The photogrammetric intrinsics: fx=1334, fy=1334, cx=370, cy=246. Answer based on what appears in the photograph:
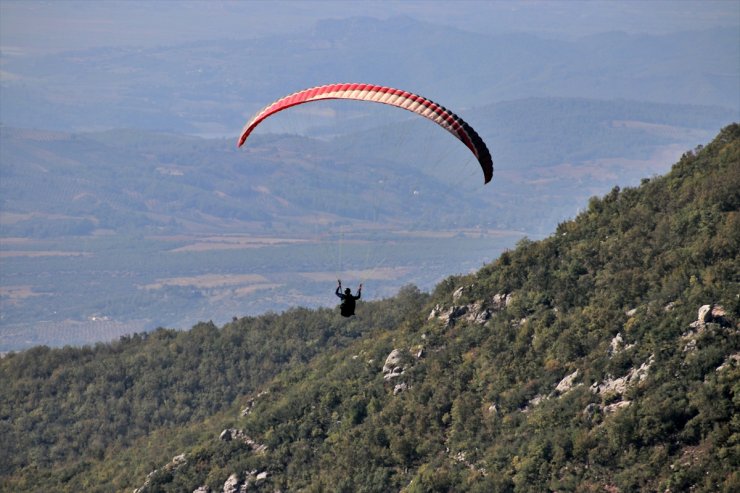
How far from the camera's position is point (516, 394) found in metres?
57.8

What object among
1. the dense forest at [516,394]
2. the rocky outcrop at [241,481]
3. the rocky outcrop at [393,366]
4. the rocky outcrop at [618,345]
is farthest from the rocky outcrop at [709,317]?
the rocky outcrop at [241,481]

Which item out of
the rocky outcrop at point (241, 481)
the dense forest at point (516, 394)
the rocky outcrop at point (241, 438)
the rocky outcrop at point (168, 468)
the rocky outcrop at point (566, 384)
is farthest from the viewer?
the rocky outcrop at point (241, 438)

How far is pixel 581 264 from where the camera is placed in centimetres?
6531

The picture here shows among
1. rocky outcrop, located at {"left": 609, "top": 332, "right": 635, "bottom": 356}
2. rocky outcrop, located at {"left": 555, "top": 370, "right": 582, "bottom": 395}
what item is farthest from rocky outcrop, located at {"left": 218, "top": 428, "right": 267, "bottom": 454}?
rocky outcrop, located at {"left": 609, "top": 332, "right": 635, "bottom": 356}

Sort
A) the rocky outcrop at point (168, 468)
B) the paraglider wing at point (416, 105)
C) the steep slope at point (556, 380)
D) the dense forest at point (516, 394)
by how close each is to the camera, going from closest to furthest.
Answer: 1. the paraglider wing at point (416, 105)
2. the steep slope at point (556, 380)
3. the dense forest at point (516, 394)
4. the rocky outcrop at point (168, 468)

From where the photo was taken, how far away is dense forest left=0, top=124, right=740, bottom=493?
163 feet

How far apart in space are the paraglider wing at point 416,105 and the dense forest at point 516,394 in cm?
1094

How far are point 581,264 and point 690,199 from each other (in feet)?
20.4

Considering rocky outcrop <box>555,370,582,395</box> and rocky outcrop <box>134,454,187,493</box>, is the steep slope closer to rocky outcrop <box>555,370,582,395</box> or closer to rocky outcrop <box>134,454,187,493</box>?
rocky outcrop <box>555,370,582,395</box>

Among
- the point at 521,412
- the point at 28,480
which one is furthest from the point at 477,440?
the point at 28,480

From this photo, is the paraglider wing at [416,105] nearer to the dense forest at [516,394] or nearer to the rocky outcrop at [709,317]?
the dense forest at [516,394]

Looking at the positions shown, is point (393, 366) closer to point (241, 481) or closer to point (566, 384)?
point (241, 481)

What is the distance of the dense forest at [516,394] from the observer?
49.8 m

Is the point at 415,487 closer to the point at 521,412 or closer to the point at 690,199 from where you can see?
the point at 521,412
